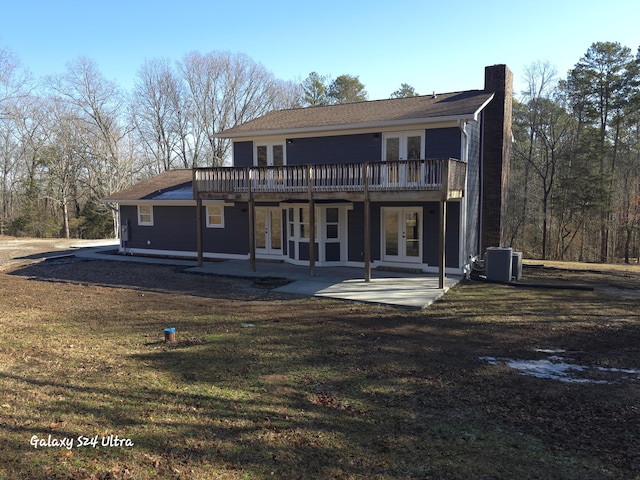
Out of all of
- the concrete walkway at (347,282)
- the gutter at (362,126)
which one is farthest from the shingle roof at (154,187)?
the gutter at (362,126)

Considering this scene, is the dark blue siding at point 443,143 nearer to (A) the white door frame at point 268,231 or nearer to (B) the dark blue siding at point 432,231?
(B) the dark blue siding at point 432,231

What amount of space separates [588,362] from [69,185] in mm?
42730

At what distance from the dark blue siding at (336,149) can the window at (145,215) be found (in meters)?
7.17

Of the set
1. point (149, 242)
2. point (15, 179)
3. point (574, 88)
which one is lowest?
point (149, 242)

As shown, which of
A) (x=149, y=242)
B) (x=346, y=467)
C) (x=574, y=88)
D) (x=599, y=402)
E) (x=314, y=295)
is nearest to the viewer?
(x=346, y=467)

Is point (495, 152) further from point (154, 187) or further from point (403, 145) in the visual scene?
point (154, 187)

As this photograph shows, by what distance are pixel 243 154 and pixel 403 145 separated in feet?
21.0

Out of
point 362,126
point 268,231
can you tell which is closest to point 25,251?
point 268,231

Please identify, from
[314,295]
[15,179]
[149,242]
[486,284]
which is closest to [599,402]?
[314,295]

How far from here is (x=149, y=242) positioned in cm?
1964

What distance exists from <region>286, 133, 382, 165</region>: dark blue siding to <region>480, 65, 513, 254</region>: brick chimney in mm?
4682

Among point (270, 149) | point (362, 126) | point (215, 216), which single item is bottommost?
point (215, 216)

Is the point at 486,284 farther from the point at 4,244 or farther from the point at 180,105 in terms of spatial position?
the point at 180,105

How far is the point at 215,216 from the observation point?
715 inches
